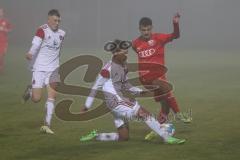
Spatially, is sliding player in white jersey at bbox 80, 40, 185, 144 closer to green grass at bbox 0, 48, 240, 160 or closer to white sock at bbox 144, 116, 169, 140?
white sock at bbox 144, 116, 169, 140

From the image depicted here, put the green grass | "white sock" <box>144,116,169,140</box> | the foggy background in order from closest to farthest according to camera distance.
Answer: the green grass
"white sock" <box>144,116,169,140</box>
the foggy background

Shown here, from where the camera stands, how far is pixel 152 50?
35.2 feet

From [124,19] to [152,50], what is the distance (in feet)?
105

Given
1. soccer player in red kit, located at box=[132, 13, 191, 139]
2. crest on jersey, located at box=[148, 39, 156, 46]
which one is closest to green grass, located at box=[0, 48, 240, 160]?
soccer player in red kit, located at box=[132, 13, 191, 139]

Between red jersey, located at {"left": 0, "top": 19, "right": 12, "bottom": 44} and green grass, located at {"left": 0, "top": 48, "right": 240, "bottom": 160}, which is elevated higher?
red jersey, located at {"left": 0, "top": 19, "right": 12, "bottom": 44}

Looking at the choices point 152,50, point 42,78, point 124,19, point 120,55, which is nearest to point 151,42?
point 152,50

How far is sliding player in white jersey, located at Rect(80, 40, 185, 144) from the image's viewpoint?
30.7 feet

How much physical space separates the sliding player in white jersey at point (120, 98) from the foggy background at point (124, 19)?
30.6 m

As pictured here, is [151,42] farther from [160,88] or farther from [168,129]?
[168,129]

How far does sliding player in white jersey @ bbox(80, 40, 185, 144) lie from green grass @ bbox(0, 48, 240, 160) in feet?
0.70

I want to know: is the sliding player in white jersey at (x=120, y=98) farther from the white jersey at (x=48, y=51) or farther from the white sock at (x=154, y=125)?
the white jersey at (x=48, y=51)

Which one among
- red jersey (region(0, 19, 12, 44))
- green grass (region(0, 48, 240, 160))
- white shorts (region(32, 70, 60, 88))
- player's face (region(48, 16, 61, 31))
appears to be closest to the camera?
green grass (region(0, 48, 240, 160))

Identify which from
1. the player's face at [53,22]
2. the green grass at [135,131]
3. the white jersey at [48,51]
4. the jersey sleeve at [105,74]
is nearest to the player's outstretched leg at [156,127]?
the green grass at [135,131]

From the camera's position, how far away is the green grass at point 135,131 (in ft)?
29.0
